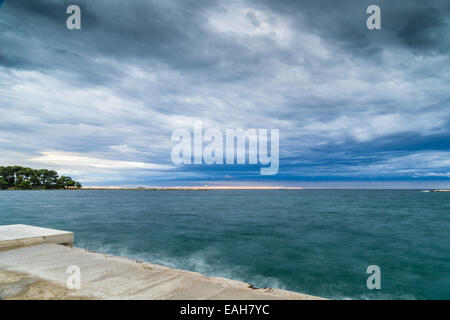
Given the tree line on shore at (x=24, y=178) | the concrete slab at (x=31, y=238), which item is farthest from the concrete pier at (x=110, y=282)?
the tree line on shore at (x=24, y=178)

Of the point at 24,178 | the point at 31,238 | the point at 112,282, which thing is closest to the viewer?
the point at 112,282

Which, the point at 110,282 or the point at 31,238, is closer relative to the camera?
the point at 110,282

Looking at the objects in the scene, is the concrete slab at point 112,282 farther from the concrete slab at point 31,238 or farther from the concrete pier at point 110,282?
the concrete slab at point 31,238

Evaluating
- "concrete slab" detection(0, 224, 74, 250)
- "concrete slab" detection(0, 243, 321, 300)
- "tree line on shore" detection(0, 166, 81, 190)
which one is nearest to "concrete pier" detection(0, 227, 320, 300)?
"concrete slab" detection(0, 243, 321, 300)

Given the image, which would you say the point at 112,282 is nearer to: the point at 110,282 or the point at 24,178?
the point at 110,282

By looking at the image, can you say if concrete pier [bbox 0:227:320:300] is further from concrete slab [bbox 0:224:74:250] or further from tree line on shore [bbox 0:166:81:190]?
tree line on shore [bbox 0:166:81:190]

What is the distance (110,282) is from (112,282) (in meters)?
0.05

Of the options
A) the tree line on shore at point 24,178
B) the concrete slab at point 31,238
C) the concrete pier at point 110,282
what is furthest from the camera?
the tree line on shore at point 24,178

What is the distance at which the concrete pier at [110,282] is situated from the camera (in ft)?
14.1

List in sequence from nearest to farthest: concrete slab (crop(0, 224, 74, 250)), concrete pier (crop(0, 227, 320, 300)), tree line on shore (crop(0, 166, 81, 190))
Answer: concrete pier (crop(0, 227, 320, 300)) → concrete slab (crop(0, 224, 74, 250)) → tree line on shore (crop(0, 166, 81, 190))

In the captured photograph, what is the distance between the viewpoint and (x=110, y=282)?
4906mm

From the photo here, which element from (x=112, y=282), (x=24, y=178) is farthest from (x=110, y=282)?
(x=24, y=178)

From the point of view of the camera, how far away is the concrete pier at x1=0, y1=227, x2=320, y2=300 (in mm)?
4293
